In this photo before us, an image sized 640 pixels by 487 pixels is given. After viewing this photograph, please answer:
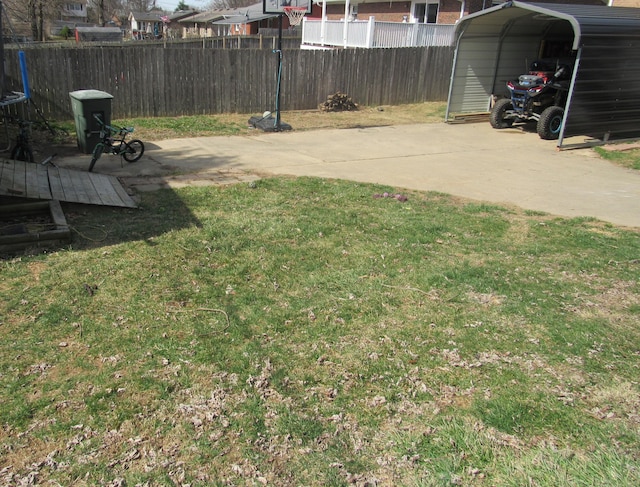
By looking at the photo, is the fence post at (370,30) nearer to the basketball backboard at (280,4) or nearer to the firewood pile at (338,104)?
the firewood pile at (338,104)

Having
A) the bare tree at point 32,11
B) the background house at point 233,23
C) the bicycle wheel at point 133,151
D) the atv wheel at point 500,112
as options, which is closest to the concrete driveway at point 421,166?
the bicycle wheel at point 133,151

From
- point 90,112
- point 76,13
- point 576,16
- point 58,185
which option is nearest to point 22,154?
point 90,112

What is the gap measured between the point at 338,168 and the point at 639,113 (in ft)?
28.6

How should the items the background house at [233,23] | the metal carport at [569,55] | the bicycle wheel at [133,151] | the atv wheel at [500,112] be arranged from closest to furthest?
the bicycle wheel at [133,151] → the metal carport at [569,55] → the atv wheel at [500,112] → the background house at [233,23]

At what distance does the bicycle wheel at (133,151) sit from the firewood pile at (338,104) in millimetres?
7524

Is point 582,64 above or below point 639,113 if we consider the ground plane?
above

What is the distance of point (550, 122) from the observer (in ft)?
41.7

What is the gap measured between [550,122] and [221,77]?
27.5 feet

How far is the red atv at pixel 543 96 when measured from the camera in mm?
12727

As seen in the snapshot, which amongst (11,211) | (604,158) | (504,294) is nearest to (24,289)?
(11,211)

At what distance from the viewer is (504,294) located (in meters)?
4.78

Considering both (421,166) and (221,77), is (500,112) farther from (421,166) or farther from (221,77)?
(221,77)

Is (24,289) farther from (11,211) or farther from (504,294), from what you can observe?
(504,294)

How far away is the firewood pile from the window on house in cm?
945
